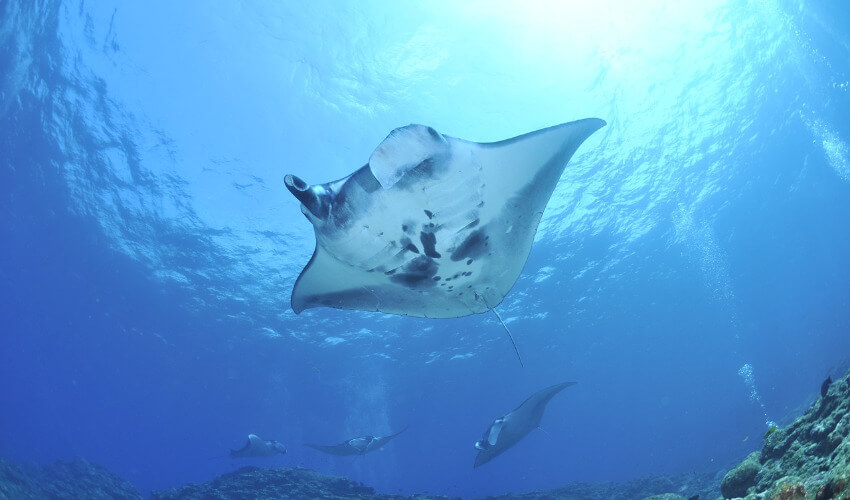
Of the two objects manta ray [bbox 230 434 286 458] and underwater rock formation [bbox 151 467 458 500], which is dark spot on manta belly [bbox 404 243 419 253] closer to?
underwater rock formation [bbox 151 467 458 500]

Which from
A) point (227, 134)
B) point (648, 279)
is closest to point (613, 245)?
point (648, 279)

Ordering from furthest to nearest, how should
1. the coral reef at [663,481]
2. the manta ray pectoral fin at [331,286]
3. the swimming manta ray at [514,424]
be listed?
the swimming manta ray at [514,424], the manta ray pectoral fin at [331,286], the coral reef at [663,481]

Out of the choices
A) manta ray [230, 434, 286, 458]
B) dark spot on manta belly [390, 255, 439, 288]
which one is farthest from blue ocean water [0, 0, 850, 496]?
dark spot on manta belly [390, 255, 439, 288]

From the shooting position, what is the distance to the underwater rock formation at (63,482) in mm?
15109

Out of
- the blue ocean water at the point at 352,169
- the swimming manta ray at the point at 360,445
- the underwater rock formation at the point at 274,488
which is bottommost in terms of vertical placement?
the underwater rock formation at the point at 274,488

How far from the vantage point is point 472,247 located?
13.8ft

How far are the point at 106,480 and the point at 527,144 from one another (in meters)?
24.2

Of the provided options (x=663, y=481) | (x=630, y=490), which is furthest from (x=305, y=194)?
(x=663, y=481)

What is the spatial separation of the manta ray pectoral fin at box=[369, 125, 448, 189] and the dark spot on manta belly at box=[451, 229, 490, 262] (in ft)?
3.55

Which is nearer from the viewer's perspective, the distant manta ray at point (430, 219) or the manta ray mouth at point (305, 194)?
the manta ray mouth at point (305, 194)

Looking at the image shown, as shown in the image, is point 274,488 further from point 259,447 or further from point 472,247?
point 472,247

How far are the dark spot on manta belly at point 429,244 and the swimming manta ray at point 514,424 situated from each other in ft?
26.3

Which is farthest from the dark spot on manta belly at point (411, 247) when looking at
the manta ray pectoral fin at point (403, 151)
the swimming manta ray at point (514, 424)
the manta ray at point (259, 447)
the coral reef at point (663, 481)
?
the manta ray at point (259, 447)

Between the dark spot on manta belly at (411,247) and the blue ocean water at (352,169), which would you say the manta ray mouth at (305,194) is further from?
the blue ocean water at (352,169)
